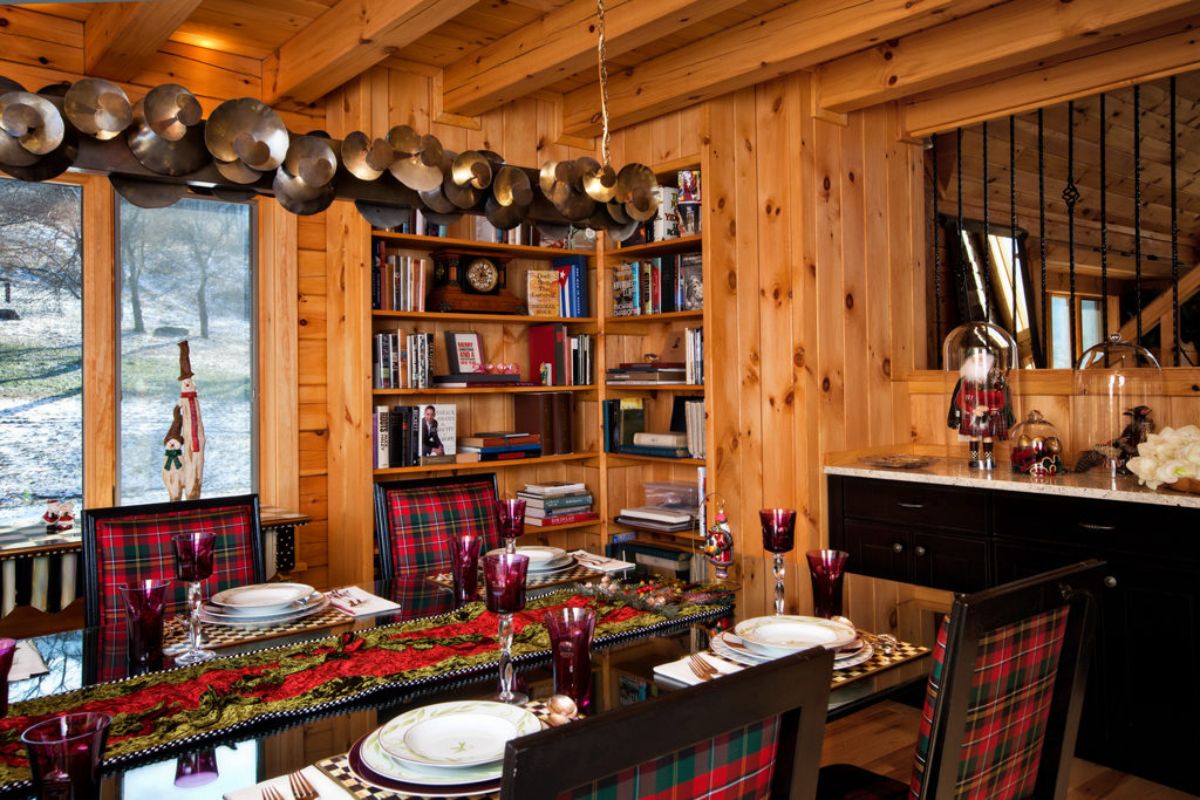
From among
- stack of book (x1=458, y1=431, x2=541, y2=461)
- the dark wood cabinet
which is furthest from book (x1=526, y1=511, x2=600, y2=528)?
the dark wood cabinet

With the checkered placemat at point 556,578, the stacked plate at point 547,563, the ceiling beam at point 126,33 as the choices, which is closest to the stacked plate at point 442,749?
the checkered placemat at point 556,578

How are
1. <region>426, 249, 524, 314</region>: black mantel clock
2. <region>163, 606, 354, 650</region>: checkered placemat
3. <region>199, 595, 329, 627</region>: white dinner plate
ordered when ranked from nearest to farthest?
<region>163, 606, 354, 650</region>: checkered placemat
<region>199, 595, 329, 627</region>: white dinner plate
<region>426, 249, 524, 314</region>: black mantel clock

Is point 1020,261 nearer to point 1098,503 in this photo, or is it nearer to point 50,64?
point 1098,503

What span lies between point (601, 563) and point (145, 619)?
3.65 feet

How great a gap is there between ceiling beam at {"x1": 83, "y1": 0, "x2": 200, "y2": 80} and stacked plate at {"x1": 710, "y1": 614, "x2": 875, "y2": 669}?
228cm

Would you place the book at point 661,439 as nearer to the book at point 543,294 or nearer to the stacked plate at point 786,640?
the book at point 543,294

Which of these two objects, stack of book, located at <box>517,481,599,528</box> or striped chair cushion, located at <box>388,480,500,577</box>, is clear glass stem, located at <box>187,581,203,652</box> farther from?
stack of book, located at <box>517,481,599,528</box>

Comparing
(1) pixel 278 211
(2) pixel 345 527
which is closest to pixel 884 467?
(2) pixel 345 527

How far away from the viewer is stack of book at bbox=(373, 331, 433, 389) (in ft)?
11.8

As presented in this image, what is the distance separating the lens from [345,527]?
359 centimetres

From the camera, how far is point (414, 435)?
12.1 feet

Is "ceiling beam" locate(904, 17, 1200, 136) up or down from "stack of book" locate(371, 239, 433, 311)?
up

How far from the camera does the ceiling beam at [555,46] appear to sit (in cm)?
281

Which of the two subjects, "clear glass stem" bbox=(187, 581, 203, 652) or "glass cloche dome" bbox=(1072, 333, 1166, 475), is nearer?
"clear glass stem" bbox=(187, 581, 203, 652)
